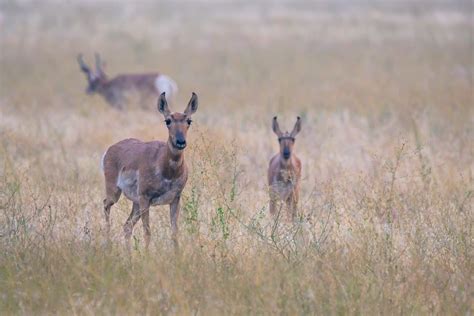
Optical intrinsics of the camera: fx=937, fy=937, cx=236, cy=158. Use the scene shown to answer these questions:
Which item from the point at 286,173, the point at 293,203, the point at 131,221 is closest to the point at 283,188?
the point at 286,173

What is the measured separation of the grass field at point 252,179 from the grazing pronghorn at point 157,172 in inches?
5.8

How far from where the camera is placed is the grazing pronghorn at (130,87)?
17078 millimetres

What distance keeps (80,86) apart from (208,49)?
318 inches

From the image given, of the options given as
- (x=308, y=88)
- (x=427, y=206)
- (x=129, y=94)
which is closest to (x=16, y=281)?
(x=427, y=206)

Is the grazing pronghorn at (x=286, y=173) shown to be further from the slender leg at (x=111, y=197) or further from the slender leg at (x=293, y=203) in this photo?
the slender leg at (x=111, y=197)

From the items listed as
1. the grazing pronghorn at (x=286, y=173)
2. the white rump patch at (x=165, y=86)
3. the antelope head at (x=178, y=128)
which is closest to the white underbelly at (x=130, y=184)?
the antelope head at (x=178, y=128)

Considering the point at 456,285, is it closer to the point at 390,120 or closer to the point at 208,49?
the point at 390,120

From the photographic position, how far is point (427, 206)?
8.70 meters

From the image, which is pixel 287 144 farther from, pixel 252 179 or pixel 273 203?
pixel 273 203

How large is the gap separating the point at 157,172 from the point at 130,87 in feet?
31.0

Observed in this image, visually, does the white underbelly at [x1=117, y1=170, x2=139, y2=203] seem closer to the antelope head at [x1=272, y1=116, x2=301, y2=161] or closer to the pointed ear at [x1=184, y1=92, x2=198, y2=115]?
the pointed ear at [x1=184, y1=92, x2=198, y2=115]

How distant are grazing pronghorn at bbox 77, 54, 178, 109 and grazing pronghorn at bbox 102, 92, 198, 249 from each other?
27.7ft

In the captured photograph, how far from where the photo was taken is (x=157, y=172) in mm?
8039

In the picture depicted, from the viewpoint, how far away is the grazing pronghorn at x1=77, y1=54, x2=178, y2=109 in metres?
17.1
